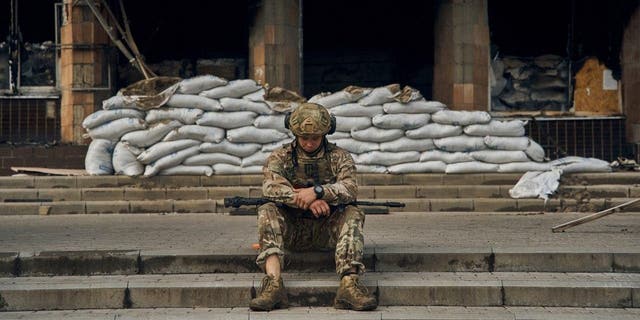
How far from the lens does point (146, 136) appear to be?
11578 millimetres

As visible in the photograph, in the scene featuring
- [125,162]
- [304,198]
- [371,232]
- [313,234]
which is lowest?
[371,232]

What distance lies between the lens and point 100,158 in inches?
467

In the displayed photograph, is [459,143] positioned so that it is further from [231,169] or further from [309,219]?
[309,219]

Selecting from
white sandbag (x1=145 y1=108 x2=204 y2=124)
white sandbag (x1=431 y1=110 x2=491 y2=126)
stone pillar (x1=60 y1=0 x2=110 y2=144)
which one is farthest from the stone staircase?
stone pillar (x1=60 y1=0 x2=110 y2=144)

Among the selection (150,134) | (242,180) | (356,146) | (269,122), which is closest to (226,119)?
(269,122)

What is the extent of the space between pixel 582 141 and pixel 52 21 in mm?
7734

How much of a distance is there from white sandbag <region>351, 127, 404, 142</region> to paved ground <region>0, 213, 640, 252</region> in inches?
42.3

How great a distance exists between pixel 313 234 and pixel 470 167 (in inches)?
203

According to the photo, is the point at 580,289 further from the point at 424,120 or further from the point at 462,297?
the point at 424,120

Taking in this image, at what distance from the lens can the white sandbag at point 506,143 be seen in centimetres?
1180

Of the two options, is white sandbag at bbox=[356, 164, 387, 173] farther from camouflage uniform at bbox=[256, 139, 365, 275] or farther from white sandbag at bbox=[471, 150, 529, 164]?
camouflage uniform at bbox=[256, 139, 365, 275]

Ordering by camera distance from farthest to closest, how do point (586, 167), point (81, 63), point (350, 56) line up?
point (350, 56), point (81, 63), point (586, 167)

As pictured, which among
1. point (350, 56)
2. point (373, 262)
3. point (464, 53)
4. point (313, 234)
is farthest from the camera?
point (350, 56)

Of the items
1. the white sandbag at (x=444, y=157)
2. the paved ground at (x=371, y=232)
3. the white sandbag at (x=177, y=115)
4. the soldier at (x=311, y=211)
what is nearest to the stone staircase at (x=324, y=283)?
the soldier at (x=311, y=211)
